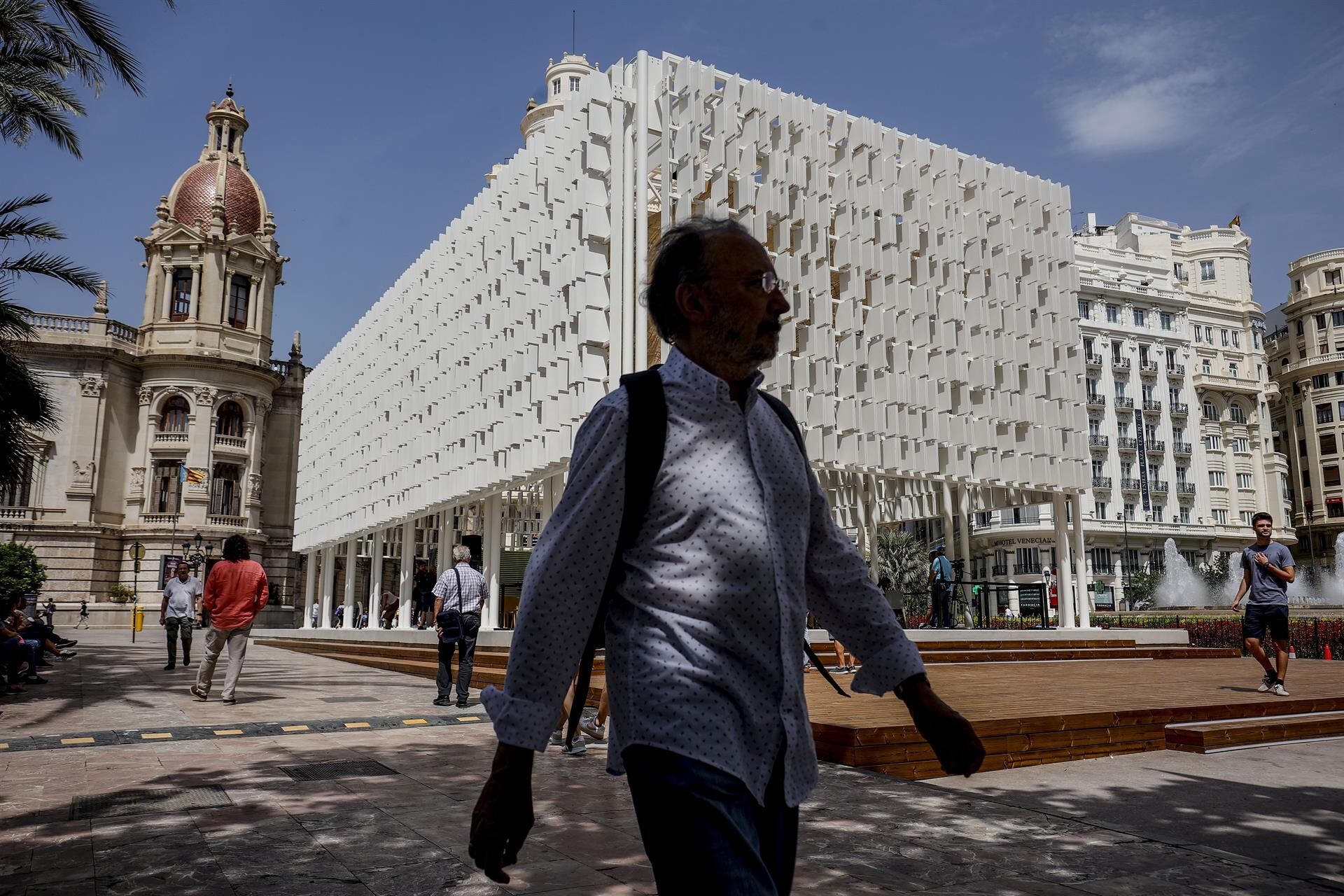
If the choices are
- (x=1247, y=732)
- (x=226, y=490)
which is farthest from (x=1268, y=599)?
(x=226, y=490)

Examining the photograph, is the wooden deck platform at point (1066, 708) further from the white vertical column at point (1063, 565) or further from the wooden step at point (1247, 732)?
the white vertical column at point (1063, 565)

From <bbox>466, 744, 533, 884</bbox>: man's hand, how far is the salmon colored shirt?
1038cm

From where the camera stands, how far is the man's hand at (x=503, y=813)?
1703 millimetres

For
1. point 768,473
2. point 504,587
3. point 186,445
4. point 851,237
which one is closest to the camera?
point 768,473

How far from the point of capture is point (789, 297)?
51.3ft

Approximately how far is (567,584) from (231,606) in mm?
10764

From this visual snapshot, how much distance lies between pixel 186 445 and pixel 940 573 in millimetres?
43426

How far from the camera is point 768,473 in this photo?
2.03 metres

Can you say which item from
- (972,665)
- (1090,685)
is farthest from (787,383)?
(1090,685)

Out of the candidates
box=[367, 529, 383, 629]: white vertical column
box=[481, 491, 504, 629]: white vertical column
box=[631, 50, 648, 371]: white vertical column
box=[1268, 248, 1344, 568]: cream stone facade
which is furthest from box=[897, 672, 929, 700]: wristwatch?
box=[1268, 248, 1344, 568]: cream stone facade

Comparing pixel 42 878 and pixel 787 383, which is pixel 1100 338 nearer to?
pixel 787 383

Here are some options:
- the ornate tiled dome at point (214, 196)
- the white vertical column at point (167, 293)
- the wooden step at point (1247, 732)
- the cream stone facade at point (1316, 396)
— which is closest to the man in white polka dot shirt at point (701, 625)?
the wooden step at point (1247, 732)

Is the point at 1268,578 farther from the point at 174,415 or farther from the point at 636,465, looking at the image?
the point at 174,415

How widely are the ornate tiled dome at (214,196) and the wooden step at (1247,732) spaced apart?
2215 inches
